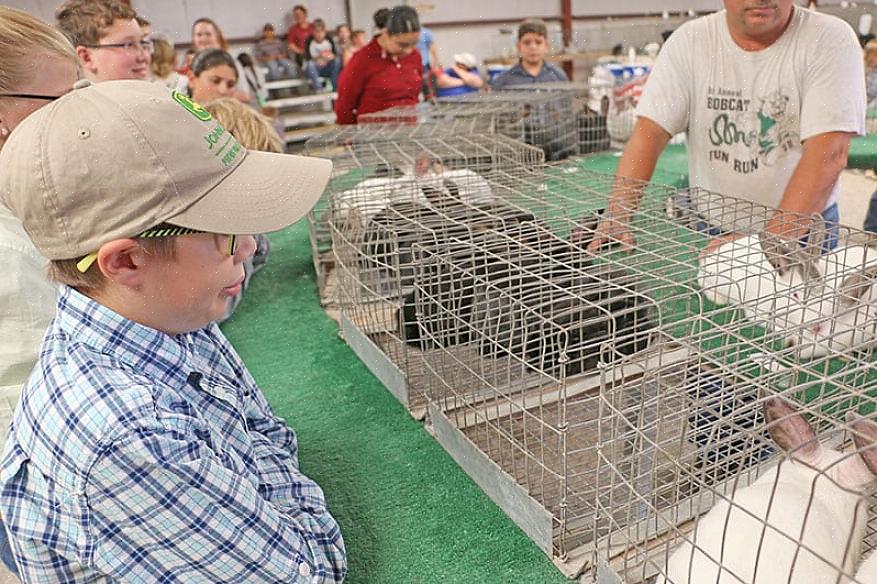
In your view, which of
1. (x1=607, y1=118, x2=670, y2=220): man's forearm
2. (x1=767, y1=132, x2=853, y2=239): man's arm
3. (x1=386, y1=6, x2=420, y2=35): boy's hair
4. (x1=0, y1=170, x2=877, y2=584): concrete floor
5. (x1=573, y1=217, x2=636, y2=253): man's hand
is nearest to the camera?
(x1=573, y1=217, x2=636, y2=253): man's hand

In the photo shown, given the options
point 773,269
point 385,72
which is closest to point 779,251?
point 773,269

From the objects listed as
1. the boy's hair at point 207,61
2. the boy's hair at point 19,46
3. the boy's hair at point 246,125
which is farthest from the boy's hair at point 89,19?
the boy's hair at point 207,61

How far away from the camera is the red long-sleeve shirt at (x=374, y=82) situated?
3.12 meters

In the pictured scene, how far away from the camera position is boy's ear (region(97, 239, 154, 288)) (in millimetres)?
682

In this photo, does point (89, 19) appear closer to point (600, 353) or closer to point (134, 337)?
point (134, 337)

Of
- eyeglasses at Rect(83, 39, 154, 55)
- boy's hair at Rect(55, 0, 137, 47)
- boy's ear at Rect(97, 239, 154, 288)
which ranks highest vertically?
boy's hair at Rect(55, 0, 137, 47)

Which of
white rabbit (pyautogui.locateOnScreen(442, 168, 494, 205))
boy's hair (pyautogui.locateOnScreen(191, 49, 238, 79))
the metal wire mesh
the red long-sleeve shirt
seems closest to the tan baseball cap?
white rabbit (pyautogui.locateOnScreen(442, 168, 494, 205))

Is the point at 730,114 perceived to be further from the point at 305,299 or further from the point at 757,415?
the point at 305,299

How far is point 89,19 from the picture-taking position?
1.73m

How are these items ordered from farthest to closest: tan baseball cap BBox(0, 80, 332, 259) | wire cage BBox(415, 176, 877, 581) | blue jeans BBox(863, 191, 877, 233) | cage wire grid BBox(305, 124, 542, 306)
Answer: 1. blue jeans BBox(863, 191, 877, 233)
2. cage wire grid BBox(305, 124, 542, 306)
3. wire cage BBox(415, 176, 877, 581)
4. tan baseball cap BBox(0, 80, 332, 259)

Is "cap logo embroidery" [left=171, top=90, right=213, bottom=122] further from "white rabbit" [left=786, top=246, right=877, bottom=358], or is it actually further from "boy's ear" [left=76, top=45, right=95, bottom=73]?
"boy's ear" [left=76, top=45, right=95, bottom=73]

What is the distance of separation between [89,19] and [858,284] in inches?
73.1

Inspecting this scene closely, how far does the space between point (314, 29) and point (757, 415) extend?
6.12m

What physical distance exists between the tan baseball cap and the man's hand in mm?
672
